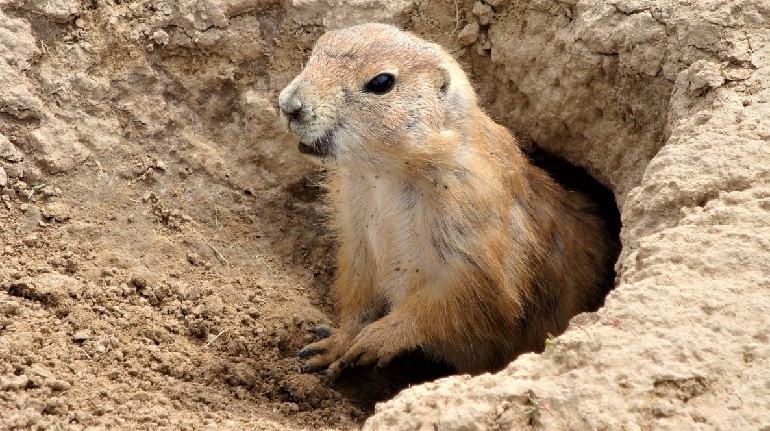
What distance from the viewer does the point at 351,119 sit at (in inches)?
212

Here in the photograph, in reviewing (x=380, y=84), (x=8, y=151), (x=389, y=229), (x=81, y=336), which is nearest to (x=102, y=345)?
(x=81, y=336)

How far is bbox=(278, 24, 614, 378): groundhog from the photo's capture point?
18.0 feet

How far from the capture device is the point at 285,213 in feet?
24.7

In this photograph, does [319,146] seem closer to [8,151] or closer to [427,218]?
[427,218]

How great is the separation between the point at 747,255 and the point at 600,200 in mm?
3791

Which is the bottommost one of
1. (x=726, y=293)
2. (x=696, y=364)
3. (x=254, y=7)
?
(x=696, y=364)

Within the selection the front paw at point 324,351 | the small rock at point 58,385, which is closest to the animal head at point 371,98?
the front paw at point 324,351

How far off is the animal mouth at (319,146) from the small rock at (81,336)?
1.78m

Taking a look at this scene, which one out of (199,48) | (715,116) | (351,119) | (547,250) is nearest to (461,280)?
(547,250)

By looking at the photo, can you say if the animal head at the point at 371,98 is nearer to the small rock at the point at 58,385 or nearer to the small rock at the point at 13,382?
the small rock at the point at 58,385

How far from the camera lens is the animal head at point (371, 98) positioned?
5.30 m

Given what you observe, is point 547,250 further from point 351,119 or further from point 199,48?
point 199,48

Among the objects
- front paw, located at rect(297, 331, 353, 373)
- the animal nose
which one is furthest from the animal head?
front paw, located at rect(297, 331, 353, 373)

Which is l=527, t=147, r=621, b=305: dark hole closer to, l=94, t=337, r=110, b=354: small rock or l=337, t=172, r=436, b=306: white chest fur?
l=337, t=172, r=436, b=306: white chest fur
